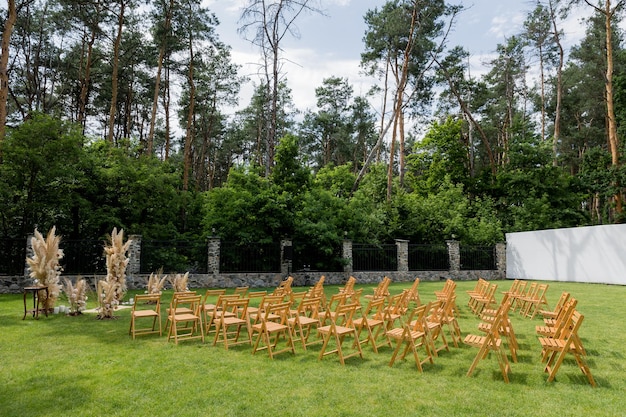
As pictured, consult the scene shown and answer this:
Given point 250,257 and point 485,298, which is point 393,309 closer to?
point 485,298

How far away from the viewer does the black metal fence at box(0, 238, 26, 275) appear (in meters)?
12.8

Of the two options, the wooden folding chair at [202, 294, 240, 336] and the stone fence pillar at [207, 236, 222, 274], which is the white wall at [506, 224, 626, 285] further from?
the wooden folding chair at [202, 294, 240, 336]

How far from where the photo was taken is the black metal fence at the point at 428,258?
62.1 ft

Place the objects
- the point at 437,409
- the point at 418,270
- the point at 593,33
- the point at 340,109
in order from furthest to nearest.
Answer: the point at 340,109
the point at 593,33
the point at 418,270
the point at 437,409

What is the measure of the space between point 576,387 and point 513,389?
0.72 metres

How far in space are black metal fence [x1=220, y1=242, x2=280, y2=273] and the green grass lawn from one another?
9.32 metres

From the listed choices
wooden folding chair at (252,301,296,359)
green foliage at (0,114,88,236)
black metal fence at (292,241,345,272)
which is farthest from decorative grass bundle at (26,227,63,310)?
black metal fence at (292,241,345,272)

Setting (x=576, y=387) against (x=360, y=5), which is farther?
(x=360, y=5)

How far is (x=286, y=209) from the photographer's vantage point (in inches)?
648

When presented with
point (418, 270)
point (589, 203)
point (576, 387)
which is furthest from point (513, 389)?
point (589, 203)

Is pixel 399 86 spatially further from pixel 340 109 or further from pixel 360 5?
pixel 340 109

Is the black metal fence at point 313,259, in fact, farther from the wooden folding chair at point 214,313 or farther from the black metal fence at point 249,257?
the wooden folding chair at point 214,313

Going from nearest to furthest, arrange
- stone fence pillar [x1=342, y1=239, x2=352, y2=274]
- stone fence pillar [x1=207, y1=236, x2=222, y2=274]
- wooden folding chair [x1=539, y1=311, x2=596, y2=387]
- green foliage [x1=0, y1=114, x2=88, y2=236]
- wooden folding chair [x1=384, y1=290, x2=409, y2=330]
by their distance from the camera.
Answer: wooden folding chair [x1=539, y1=311, x2=596, y2=387], wooden folding chair [x1=384, y1=290, x2=409, y2=330], green foliage [x1=0, y1=114, x2=88, y2=236], stone fence pillar [x1=207, y1=236, x2=222, y2=274], stone fence pillar [x1=342, y1=239, x2=352, y2=274]

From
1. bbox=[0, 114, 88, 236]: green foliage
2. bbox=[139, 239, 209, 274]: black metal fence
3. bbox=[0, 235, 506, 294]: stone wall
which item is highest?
bbox=[0, 114, 88, 236]: green foliage
